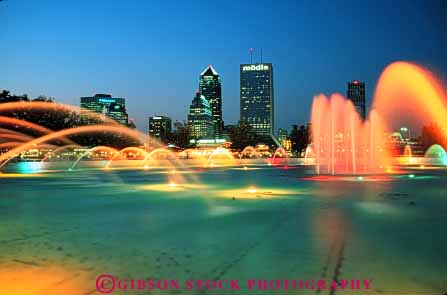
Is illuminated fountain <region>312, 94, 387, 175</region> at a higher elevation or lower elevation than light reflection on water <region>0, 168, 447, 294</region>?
higher

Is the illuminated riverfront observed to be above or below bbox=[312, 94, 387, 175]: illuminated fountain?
below

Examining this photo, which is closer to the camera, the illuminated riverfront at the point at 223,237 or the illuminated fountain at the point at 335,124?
the illuminated riverfront at the point at 223,237

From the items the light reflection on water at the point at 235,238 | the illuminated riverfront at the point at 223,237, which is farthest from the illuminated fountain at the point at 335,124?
the light reflection on water at the point at 235,238

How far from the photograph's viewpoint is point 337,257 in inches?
299

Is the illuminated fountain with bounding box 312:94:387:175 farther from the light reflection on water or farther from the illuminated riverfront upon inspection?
the light reflection on water

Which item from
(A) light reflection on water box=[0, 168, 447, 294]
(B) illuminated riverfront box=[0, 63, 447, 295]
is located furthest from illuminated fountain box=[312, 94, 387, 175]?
(A) light reflection on water box=[0, 168, 447, 294]

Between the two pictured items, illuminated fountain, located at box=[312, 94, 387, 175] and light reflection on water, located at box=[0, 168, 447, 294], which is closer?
light reflection on water, located at box=[0, 168, 447, 294]

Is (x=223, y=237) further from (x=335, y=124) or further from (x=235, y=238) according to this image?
(x=335, y=124)

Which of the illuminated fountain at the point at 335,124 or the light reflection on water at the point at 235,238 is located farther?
the illuminated fountain at the point at 335,124

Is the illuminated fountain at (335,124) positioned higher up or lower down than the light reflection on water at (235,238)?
higher up

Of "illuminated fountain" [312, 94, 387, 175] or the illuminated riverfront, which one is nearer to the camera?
the illuminated riverfront

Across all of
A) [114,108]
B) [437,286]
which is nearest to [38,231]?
[437,286]

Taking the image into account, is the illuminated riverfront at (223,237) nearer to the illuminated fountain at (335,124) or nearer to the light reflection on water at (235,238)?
the light reflection on water at (235,238)

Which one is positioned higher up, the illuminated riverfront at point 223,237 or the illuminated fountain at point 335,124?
the illuminated fountain at point 335,124
